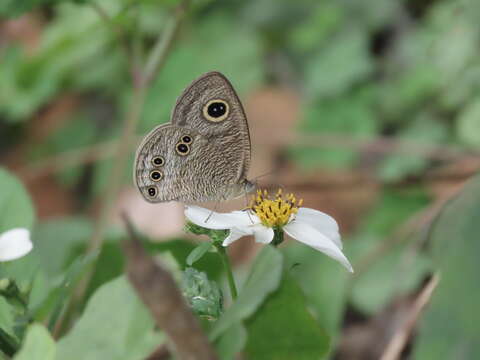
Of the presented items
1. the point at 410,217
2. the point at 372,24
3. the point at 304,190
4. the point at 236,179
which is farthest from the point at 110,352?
the point at 372,24

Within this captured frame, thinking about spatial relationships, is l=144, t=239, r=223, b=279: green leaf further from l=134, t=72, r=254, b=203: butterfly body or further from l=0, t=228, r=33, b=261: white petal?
l=0, t=228, r=33, b=261: white petal

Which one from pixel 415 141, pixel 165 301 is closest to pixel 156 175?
pixel 165 301

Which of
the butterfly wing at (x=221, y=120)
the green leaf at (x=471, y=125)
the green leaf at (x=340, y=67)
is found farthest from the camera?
the green leaf at (x=340, y=67)

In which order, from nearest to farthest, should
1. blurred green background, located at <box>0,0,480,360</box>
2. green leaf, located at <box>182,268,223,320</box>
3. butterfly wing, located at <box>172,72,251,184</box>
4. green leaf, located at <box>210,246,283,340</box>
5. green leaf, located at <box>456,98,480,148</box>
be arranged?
green leaf, located at <box>210,246,283,340</box> → green leaf, located at <box>182,268,223,320</box> → butterfly wing, located at <box>172,72,251,184</box> → blurred green background, located at <box>0,0,480,360</box> → green leaf, located at <box>456,98,480,148</box>

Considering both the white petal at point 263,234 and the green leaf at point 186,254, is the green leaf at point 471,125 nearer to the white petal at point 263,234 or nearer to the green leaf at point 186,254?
the green leaf at point 186,254

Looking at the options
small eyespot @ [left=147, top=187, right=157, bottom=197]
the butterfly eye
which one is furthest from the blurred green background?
the butterfly eye

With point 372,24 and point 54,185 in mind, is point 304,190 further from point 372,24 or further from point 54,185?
point 54,185

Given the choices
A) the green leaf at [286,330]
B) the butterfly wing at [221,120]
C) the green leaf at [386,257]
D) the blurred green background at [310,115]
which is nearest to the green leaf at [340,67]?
the blurred green background at [310,115]
